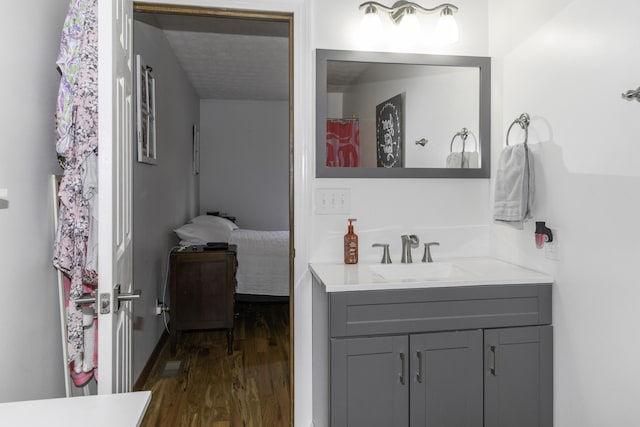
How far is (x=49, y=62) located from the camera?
1590 mm

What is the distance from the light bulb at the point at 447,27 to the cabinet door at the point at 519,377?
4.77 ft

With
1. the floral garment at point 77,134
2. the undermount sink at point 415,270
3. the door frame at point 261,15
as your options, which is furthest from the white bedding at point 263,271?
the floral garment at point 77,134

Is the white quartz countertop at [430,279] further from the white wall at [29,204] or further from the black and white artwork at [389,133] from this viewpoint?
the white wall at [29,204]

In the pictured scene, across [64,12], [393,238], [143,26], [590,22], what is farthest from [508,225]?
[143,26]

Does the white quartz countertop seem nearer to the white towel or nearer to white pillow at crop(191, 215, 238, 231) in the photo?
the white towel

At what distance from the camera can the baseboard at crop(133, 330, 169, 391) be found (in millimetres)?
2746

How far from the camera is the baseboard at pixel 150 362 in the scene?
9.01 ft

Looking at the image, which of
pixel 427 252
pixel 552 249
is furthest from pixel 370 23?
pixel 552 249

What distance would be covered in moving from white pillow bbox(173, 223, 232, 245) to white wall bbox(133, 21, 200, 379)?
0.39 ft

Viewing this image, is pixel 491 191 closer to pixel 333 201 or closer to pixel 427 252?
pixel 427 252

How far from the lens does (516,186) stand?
1.90 meters

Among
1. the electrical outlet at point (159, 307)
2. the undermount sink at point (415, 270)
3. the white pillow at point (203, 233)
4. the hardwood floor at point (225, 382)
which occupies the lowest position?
the hardwood floor at point (225, 382)

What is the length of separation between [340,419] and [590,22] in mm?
1758

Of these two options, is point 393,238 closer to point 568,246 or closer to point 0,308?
point 568,246
